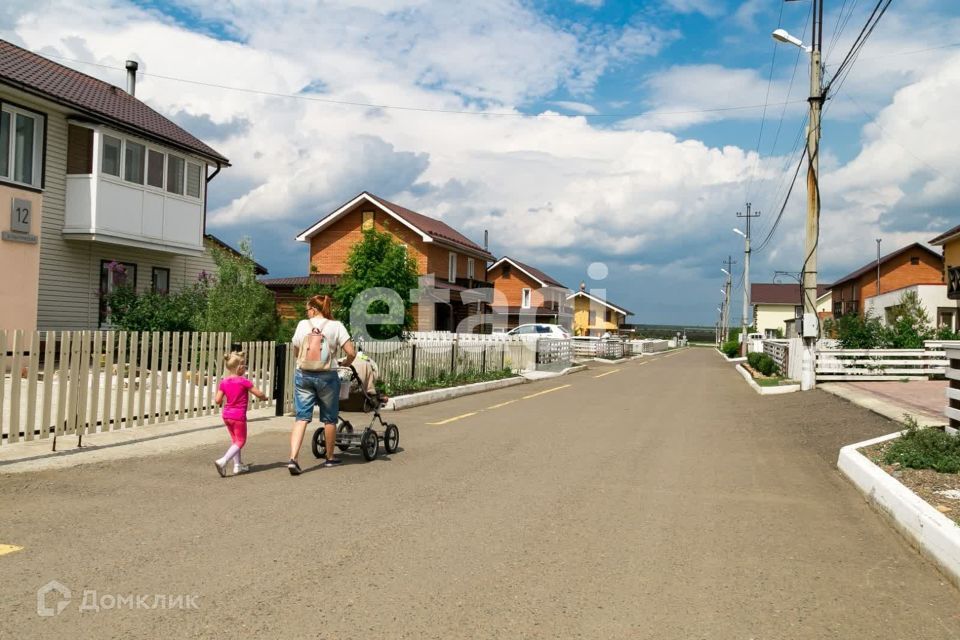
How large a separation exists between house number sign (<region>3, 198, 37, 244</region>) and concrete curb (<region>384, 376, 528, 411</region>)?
32.1ft

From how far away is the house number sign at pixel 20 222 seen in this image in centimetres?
1747

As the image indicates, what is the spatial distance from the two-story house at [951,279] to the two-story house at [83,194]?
32.2 m

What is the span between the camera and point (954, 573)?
504 cm

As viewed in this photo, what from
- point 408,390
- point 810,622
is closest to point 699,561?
point 810,622

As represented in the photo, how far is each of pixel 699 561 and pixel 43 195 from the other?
19.0 m

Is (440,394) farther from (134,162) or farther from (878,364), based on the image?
(878,364)

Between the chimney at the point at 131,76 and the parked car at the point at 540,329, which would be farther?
the parked car at the point at 540,329

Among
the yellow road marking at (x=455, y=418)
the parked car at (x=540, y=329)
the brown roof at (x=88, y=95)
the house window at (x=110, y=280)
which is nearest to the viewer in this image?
the yellow road marking at (x=455, y=418)

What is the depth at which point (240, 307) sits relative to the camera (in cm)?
1755

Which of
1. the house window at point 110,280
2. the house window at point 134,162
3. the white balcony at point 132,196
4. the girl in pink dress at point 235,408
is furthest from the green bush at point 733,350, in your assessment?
the girl in pink dress at point 235,408

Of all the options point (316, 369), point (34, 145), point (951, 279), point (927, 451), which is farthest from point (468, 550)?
point (951, 279)

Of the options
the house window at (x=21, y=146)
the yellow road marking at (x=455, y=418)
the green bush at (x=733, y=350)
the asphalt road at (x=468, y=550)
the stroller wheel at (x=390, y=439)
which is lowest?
the asphalt road at (x=468, y=550)

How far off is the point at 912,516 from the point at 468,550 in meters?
3.50

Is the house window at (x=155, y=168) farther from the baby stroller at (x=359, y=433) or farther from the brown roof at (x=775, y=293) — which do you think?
the brown roof at (x=775, y=293)
